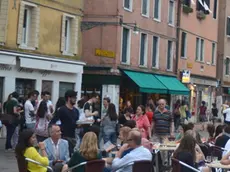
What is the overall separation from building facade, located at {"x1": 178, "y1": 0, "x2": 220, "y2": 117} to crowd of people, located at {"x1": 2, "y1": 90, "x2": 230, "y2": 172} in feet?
74.7

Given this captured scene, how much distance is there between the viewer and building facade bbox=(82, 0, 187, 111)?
33.8 m

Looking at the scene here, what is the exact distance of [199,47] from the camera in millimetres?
46719

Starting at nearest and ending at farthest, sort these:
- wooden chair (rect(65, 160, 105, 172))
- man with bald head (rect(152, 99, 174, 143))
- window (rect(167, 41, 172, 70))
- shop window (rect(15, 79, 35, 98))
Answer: wooden chair (rect(65, 160, 105, 172))
man with bald head (rect(152, 99, 174, 143))
shop window (rect(15, 79, 35, 98))
window (rect(167, 41, 172, 70))

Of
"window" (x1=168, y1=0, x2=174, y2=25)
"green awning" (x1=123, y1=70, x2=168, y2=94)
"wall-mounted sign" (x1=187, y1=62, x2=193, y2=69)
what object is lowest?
"green awning" (x1=123, y1=70, x2=168, y2=94)

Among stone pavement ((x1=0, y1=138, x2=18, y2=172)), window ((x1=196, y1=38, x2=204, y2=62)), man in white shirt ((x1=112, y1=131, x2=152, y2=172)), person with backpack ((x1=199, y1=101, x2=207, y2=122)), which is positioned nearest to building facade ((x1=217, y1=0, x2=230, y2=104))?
window ((x1=196, y1=38, x2=204, y2=62))

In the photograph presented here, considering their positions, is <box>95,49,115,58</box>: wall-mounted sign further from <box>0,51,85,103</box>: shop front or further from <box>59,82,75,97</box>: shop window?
<box>59,82,75,97</box>: shop window

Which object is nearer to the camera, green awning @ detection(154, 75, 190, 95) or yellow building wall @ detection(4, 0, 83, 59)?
yellow building wall @ detection(4, 0, 83, 59)

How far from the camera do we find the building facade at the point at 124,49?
3381 centimetres

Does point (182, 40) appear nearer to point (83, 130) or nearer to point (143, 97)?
point (143, 97)

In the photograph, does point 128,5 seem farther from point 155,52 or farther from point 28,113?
point 28,113

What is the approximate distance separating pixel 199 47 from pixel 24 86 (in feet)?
74.6

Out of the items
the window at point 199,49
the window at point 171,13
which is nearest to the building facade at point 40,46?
the window at point 171,13

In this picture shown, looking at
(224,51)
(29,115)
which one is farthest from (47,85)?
(224,51)

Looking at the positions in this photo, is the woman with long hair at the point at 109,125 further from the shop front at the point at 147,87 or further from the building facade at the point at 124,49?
the shop front at the point at 147,87
